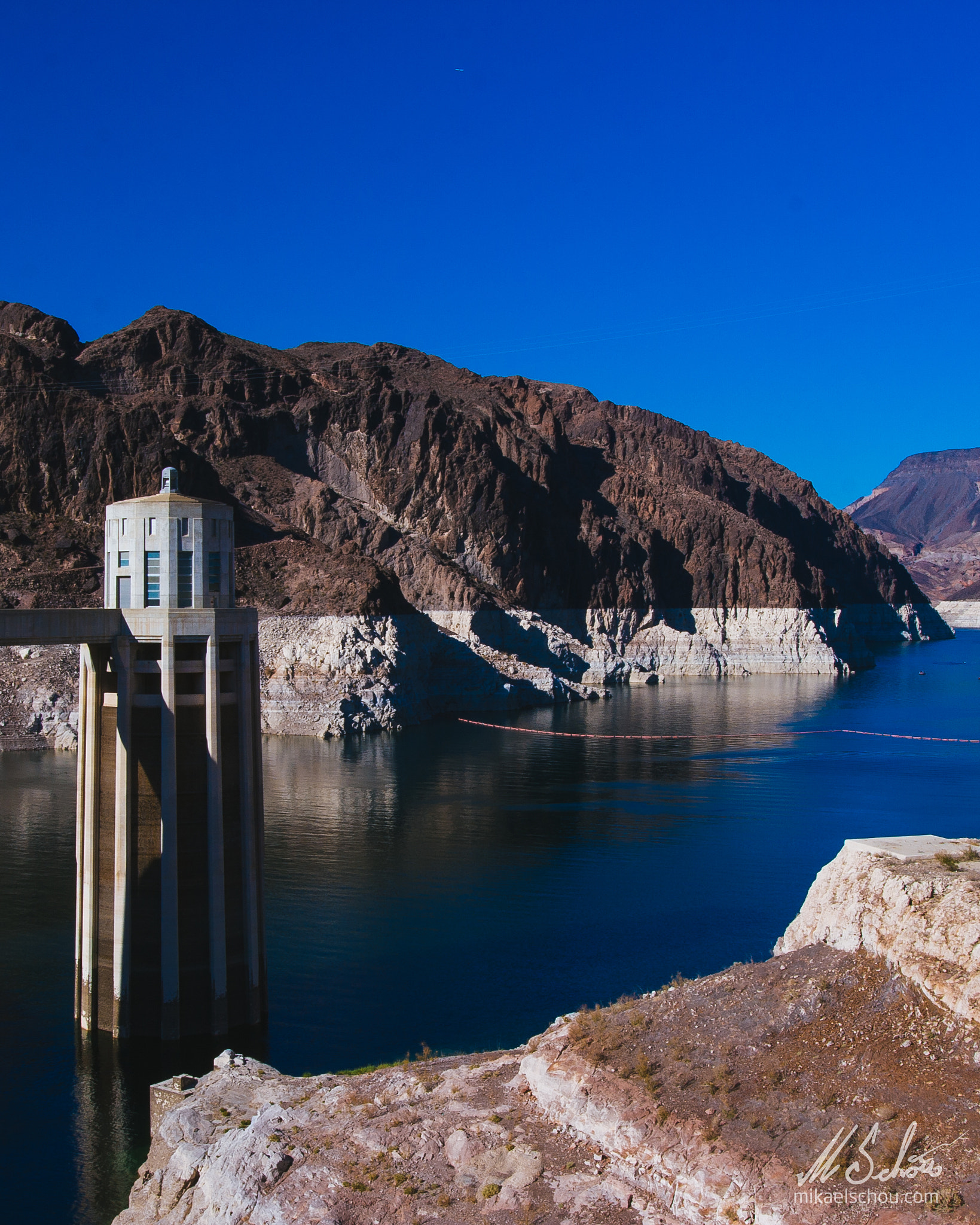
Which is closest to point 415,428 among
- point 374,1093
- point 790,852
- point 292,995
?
point 790,852

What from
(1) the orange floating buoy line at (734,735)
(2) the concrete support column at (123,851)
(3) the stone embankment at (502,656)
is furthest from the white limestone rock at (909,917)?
(3) the stone embankment at (502,656)

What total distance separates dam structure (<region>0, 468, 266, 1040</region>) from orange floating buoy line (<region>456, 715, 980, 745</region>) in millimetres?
64961

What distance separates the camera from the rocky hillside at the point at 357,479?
4085 inches

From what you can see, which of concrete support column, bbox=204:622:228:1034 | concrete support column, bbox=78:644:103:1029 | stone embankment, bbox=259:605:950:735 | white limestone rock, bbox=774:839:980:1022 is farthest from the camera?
stone embankment, bbox=259:605:950:735

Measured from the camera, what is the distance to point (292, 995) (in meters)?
31.0

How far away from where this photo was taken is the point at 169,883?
26250 mm

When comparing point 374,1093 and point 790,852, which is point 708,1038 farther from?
point 790,852

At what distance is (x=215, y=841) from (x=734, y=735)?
7183cm

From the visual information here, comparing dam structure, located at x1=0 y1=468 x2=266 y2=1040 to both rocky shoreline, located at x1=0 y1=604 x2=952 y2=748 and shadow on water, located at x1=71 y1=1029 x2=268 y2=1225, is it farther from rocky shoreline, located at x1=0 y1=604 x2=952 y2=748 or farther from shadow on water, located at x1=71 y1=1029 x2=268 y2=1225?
rocky shoreline, located at x1=0 y1=604 x2=952 y2=748

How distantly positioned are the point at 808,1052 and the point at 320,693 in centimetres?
7998

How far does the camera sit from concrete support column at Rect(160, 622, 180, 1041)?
26219 mm

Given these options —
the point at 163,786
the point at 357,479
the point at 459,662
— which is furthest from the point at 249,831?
the point at 357,479

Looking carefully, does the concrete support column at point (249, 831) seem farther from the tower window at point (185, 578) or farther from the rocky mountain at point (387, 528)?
the rocky mountain at point (387, 528)

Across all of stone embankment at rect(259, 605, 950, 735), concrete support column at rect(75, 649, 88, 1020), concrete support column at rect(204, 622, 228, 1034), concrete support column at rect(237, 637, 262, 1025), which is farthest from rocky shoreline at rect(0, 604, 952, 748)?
concrete support column at rect(204, 622, 228, 1034)
